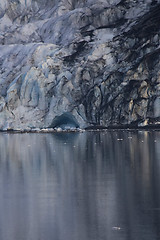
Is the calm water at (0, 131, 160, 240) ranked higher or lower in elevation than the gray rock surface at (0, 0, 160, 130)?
lower

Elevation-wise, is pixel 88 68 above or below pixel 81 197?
above

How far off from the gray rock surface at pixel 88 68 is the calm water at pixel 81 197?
60.0 ft

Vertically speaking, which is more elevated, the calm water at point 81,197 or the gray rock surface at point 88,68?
the gray rock surface at point 88,68

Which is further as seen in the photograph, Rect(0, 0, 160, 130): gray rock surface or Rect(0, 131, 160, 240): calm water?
Rect(0, 0, 160, 130): gray rock surface

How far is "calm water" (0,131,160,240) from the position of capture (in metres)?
8.45

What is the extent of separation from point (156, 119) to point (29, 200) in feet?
85.3

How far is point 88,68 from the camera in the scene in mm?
40750

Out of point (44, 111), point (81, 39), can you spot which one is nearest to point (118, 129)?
point (44, 111)

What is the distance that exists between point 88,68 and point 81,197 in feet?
99.8

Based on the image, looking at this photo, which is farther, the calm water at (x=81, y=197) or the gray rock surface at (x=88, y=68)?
the gray rock surface at (x=88, y=68)

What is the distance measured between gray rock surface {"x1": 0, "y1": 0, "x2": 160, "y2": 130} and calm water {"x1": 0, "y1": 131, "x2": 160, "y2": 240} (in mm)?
18276

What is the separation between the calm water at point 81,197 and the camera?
333 inches

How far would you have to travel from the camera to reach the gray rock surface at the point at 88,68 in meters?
36.9

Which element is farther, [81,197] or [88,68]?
[88,68]
